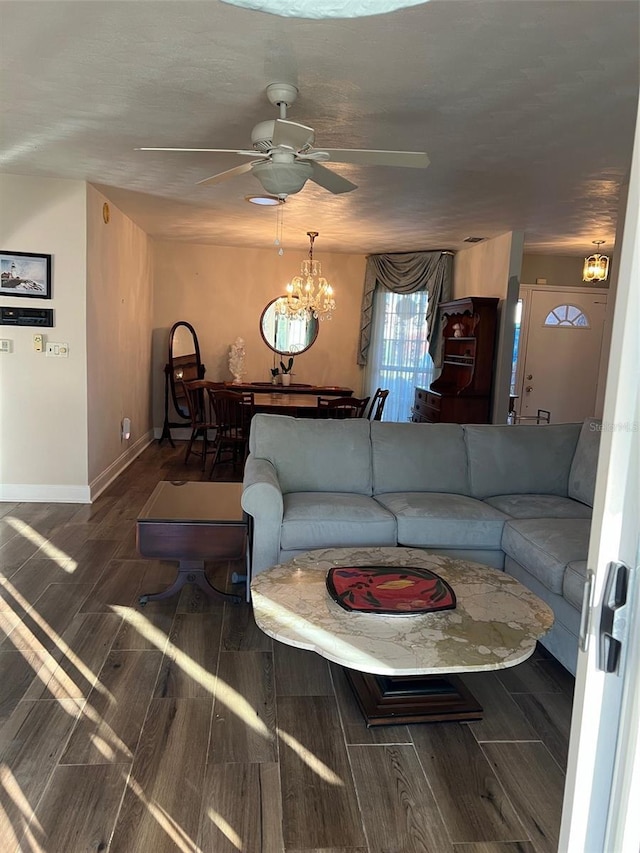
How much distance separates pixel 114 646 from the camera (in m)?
2.59

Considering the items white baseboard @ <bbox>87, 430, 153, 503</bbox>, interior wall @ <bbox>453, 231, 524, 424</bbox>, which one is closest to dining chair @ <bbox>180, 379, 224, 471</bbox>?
white baseboard @ <bbox>87, 430, 153, 503</bbox>

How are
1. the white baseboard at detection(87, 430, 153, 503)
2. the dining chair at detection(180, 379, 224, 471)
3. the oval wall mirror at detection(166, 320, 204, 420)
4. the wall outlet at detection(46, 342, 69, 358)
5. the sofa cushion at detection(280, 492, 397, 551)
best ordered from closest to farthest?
the sofa cushion at detection(280, 492, 397, 551) → the wall outlet at detection(46, 342, 69, 358) → the white baseboard at detection(87, 430, 153, 503) → the dining chair at detection(180, 379, 224, 471) → the oval wall mirror at detection(166, 320, 204, 420)

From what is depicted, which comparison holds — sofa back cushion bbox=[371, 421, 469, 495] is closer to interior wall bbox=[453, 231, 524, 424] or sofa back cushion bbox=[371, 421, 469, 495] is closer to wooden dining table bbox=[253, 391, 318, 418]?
wooden dining table bbox=[253, 391, 318, 418]

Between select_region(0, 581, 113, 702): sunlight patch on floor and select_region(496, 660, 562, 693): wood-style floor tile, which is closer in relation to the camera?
select_region(0, 581, 113, 702): sunlight patch on floor

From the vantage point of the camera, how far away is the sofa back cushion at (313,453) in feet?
11.4

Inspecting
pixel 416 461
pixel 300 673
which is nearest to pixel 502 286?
A: pixel 416 461

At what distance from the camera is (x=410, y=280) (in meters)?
7.09

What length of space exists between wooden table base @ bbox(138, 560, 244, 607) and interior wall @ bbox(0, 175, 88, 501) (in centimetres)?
203

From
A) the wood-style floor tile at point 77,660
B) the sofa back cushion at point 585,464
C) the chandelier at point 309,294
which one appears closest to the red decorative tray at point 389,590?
the wood-style floor tile at point 77,660

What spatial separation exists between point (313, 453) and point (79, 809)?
2144 mm

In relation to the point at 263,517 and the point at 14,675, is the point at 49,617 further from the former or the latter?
the point at 263,517

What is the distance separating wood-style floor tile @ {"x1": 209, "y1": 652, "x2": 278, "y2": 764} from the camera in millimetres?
1959

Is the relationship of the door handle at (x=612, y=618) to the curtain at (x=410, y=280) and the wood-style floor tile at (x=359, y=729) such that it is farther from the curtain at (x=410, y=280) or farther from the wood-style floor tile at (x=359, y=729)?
the curtain at (x=410, y=280)

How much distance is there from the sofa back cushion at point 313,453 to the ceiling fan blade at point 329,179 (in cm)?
134
